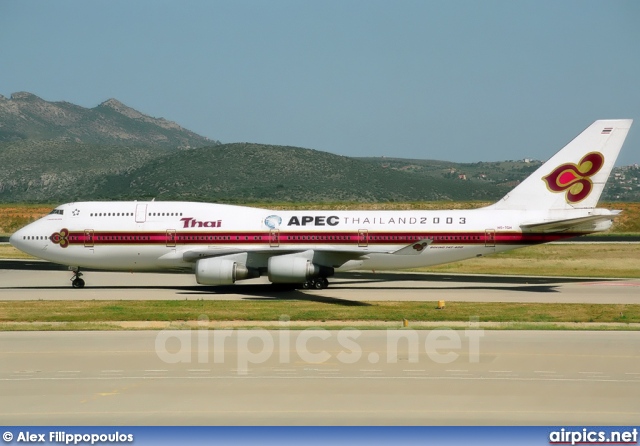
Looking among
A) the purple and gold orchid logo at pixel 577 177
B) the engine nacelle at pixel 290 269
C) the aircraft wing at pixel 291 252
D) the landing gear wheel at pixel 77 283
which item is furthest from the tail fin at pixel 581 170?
the landing gear wheel at pixel 77 283

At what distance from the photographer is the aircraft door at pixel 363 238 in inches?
1620

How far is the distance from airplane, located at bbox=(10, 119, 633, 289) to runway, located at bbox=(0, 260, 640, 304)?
1.50 metres

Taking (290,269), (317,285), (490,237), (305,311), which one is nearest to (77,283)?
(290,269)

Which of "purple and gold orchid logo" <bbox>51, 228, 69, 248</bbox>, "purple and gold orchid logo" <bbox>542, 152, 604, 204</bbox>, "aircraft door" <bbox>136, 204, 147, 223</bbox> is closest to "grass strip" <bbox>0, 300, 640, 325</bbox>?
"purple and gold orchid logo" <bbox>51, 228, 69, 248</bbox>

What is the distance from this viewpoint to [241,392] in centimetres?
1791

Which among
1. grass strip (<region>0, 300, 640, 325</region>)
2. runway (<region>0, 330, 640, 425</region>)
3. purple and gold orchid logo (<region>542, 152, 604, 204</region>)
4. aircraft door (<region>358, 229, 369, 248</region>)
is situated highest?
purple and gold orchid logo (<region>542, 152, 604, 204</region>)

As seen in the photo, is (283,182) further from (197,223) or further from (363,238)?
(363,238)

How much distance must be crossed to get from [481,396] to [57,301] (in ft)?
73.6

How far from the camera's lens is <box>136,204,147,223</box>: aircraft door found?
41.4 m

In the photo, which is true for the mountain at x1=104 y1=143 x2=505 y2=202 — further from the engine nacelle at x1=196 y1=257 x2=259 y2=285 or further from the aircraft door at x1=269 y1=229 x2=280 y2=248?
the engine nacelle at x1=196 y1=257 x2=259 y2=285

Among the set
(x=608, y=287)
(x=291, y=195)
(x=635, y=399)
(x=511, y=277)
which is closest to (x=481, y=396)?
(x=635, y=399)

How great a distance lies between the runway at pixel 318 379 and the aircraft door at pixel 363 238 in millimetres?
15356

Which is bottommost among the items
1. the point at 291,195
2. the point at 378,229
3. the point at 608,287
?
the point at 608,287

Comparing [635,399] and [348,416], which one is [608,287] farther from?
[348,416]
